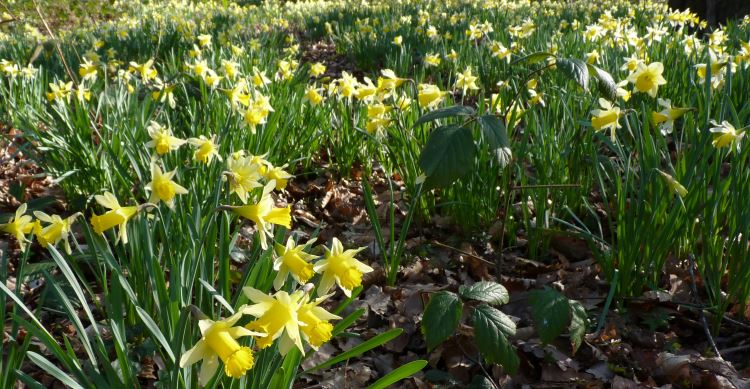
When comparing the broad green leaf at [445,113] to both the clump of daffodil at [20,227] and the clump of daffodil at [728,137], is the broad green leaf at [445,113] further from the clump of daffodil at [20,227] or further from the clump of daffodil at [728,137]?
the clump of daffodil at [20,227]

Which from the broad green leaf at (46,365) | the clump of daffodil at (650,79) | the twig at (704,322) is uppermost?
the clump of daffodil at (650,79)

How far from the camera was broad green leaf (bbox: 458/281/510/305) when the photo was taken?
1.53 meters

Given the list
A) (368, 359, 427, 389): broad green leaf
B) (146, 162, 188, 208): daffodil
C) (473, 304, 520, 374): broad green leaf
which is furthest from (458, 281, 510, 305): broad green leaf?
(146, 162, 188, 208): daffodil

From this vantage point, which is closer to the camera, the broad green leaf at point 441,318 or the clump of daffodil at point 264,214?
the clump of daffodil at point 264,214

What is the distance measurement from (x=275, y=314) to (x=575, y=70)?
100 cm

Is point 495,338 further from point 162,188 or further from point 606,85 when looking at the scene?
point 162,188

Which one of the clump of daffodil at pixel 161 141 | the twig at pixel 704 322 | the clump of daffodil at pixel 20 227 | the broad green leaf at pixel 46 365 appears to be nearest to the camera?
the broad green leaf at pixel 46 365

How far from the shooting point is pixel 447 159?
5.02ft

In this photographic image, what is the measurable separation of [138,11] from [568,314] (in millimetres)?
12372

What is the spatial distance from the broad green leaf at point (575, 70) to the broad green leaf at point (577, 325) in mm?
574

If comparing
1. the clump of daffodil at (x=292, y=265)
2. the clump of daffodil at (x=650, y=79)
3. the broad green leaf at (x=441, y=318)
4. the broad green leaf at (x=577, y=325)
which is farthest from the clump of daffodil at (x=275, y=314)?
the clump of daffodil at (x=650, y=79)

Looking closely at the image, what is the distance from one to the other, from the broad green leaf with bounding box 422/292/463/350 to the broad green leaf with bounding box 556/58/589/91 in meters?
0.62

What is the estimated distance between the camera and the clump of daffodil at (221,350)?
97 centimetres

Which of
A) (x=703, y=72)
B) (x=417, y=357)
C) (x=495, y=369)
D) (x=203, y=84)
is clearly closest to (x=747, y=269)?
(x=495, y=369)
